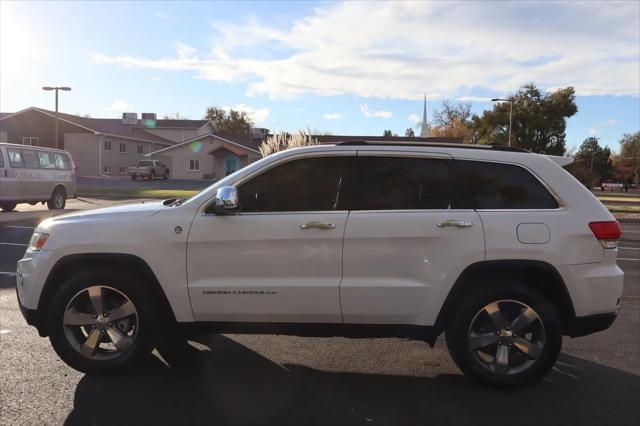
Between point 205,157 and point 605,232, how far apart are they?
51379mm

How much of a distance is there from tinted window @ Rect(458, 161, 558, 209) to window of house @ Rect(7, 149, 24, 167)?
16002 millimetres

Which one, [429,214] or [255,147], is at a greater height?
[255,147]

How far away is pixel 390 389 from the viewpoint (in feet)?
13.2

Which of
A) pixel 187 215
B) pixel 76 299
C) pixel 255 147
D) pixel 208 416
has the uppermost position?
pixel 255 147

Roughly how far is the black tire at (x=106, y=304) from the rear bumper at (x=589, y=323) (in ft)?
10.2

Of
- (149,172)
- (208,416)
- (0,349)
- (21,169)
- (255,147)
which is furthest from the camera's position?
(255,147)

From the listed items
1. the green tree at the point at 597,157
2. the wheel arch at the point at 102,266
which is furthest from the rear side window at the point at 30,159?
the green tree at the point at 597,157

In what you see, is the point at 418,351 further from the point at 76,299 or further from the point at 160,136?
the point at 160,136

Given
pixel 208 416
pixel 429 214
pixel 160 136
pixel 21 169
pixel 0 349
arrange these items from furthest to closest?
pixel 160 136, pixel 21 169, pixel 0 349, pixel 429 214, pixel 208 416

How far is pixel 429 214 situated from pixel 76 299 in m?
2.75

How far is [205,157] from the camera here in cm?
5322

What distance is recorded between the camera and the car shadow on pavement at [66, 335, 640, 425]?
11.6ft

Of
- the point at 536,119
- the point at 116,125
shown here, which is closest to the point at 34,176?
the point at 116,125

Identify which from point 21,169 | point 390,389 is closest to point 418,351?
point 390,389
